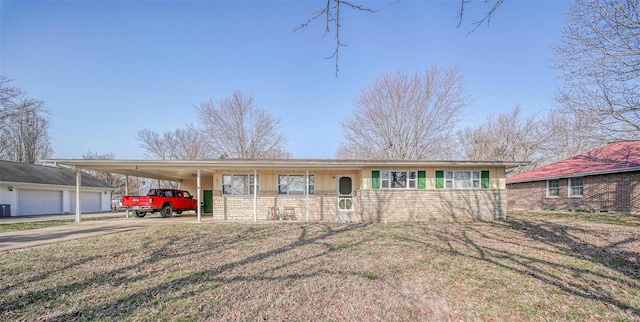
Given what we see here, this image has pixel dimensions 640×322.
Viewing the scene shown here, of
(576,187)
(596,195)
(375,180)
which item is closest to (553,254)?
(375,180)

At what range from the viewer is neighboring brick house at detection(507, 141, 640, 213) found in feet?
48.2

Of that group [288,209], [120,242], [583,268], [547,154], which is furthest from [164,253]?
[547,154]

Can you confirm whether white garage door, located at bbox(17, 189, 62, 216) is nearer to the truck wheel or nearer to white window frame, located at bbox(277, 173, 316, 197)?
the truck wheel

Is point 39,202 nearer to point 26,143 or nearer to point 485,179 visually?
point 26,143

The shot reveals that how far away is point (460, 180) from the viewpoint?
525 inches

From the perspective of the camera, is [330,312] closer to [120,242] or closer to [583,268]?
[583,268]

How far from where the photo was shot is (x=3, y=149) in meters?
28.8

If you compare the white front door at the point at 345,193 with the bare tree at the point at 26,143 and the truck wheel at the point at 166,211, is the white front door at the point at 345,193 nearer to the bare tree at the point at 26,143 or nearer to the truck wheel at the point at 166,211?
the truck wheel at the point at 166,211

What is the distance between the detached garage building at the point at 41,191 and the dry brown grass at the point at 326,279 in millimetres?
17224

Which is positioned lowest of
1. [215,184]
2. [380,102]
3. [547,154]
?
[215,184]

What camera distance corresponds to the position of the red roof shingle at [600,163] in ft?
49.9

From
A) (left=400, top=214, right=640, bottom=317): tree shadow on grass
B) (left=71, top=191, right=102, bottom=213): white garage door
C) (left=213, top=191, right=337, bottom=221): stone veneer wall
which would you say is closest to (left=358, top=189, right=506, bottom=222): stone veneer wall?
(left=213, top=191, right=337, bottom=221): stone veneer wall

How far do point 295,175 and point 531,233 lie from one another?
31.1ft

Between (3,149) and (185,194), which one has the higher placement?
(3,149)
